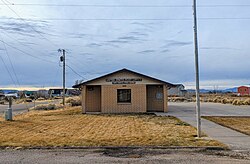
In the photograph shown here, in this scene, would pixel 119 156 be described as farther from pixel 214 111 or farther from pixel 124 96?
pixel 214 111

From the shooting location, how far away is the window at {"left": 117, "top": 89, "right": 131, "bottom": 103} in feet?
103

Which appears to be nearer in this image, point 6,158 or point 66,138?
point 6,158

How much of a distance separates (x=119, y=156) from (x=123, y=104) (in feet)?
69.6

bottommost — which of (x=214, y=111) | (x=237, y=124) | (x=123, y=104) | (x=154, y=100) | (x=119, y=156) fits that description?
(x=119, y=156)

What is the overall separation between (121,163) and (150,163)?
759 millimetres

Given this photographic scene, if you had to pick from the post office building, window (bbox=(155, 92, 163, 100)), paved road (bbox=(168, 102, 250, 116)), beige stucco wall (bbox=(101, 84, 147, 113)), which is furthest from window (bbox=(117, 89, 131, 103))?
paved road (bbox=(168, 102, 250, 116))

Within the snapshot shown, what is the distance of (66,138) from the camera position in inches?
535

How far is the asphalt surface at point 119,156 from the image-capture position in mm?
9109

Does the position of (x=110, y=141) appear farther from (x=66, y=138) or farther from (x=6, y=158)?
(x=6, y=158)

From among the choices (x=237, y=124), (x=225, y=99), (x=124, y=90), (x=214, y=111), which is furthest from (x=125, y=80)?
(x=225, y=99)

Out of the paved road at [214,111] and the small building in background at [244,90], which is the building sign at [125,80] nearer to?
the paved road at [214,111]

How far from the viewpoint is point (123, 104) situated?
102ft

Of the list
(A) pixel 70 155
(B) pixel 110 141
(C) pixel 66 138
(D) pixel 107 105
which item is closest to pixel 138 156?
(A) pixel 70 155

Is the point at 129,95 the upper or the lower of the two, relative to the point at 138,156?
upper
